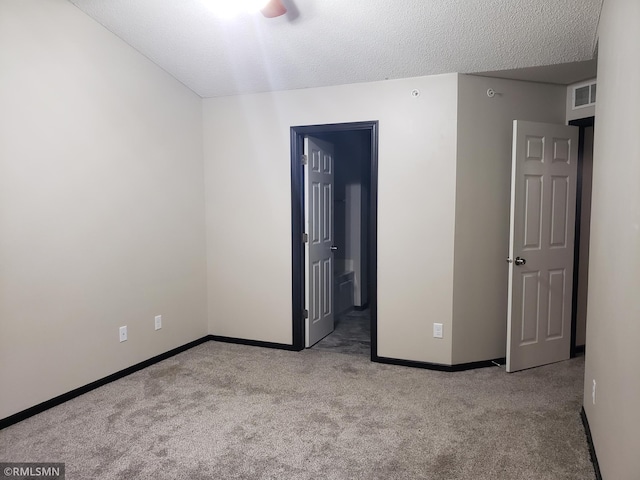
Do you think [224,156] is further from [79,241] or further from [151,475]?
[151,475]

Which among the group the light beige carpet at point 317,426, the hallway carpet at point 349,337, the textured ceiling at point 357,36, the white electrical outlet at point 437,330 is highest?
the textured ceiling at point 357,36

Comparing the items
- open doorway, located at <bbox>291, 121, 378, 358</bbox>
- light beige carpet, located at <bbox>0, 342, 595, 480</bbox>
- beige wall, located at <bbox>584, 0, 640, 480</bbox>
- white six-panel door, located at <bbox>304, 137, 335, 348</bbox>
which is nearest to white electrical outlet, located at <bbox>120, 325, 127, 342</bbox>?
light beige carpet, located at <bbox>0, 342, 595, 480</bbox>

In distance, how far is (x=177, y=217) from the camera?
12.7ft

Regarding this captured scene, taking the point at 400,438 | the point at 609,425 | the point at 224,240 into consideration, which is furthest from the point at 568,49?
the point at 224,240

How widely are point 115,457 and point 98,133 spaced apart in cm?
213

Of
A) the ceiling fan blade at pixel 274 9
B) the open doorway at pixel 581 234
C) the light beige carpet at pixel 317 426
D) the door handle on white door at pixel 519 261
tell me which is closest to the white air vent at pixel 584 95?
the open doorway at pixel 581 234

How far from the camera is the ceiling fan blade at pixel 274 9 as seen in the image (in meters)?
2.56

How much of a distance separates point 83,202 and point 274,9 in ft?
5.89

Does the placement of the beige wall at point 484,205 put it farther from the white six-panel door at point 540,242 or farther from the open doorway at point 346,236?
the open doorway at point 346,236

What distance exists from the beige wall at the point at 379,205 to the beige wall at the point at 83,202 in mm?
336

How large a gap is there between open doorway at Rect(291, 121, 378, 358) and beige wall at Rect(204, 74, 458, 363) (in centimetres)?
7

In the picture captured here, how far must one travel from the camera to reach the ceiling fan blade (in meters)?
2.56

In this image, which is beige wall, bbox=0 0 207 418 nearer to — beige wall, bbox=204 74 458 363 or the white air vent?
beige wall, bbox=204 74 458 363

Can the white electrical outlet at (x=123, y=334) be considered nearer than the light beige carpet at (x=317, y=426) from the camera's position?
No
